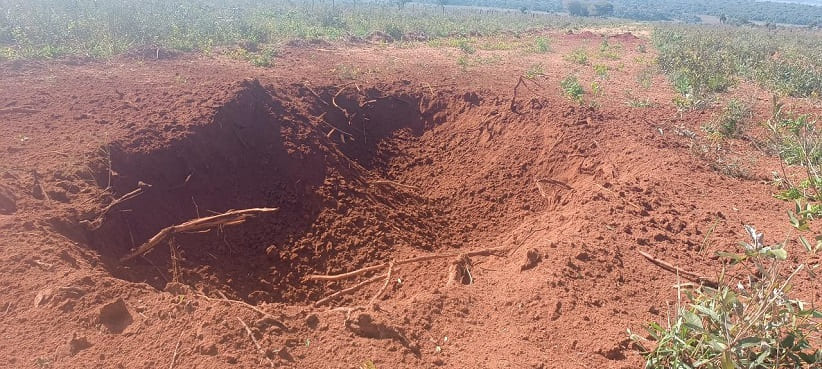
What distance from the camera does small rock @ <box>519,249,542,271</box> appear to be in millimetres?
3513

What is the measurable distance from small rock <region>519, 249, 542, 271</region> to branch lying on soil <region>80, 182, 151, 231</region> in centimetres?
320

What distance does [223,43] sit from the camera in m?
9.71

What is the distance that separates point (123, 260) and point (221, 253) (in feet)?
2.63

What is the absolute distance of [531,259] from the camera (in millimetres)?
3551

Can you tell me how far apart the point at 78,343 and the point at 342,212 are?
9.01 ft

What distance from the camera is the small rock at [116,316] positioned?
103 inches

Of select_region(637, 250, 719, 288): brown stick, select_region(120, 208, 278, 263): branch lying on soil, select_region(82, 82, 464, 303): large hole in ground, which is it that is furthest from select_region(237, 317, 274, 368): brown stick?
select_region(637, 250, 719, 288): brown stick

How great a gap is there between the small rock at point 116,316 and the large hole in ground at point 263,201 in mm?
773

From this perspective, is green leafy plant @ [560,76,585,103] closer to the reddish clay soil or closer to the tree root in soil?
the reddish clay soil

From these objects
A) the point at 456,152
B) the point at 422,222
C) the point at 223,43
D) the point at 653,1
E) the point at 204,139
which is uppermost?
the point at 653,1

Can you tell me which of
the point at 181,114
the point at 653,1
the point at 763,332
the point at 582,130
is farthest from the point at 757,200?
the point at 653,1

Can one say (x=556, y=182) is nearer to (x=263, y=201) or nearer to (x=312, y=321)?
(x=263, y=201)

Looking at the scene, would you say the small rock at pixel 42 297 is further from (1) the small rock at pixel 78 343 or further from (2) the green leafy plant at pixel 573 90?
(2) the green leafy plant at pixel 573 90

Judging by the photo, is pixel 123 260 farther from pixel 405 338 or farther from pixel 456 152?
pixel 456 152
